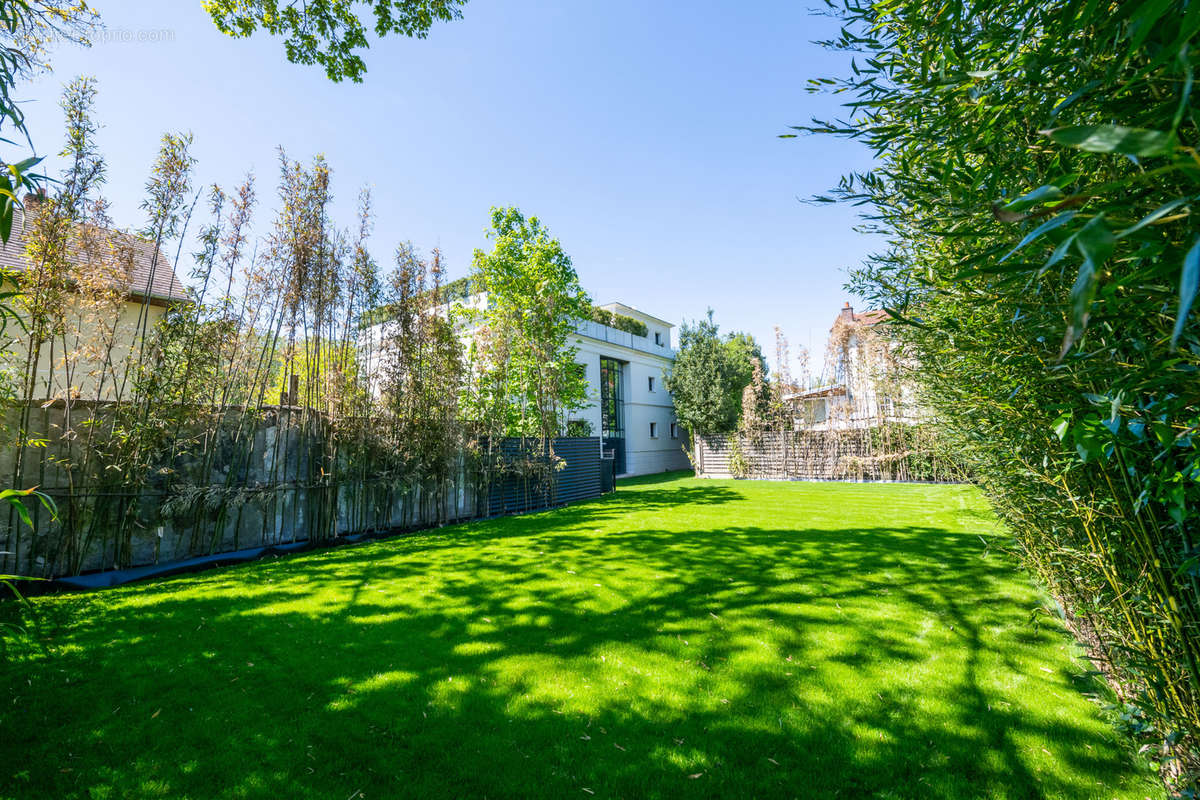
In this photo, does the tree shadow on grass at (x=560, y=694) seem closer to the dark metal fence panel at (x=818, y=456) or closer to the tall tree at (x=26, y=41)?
the tall tree at (x=26, y=41)

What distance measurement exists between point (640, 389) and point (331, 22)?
17.0 m

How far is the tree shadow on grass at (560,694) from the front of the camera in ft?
6.07

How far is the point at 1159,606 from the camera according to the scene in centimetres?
146

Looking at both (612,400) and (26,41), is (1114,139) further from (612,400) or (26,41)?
(612,400)

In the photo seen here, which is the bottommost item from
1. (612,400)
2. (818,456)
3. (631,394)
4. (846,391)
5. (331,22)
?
(818,456)

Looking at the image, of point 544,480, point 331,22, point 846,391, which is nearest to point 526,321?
point 544,480

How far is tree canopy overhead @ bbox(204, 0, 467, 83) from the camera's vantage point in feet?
14.1

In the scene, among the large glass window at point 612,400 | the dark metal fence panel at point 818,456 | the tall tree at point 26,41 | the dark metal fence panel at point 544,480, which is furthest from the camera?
the large glass window at point 612,400

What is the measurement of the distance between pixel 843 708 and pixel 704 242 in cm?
965

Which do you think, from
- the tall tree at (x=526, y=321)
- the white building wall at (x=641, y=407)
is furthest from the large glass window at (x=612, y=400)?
the tall tree at (x=526, y=321)

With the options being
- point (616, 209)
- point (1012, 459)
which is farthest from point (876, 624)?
Answer: point (616, 209)

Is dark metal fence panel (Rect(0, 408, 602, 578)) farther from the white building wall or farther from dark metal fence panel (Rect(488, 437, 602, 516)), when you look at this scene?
the white building wall

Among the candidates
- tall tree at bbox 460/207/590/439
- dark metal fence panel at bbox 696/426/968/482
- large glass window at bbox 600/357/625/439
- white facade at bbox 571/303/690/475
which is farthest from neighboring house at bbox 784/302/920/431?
tall tree at bbox 460/207/590/439

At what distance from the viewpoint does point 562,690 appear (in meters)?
2.46
